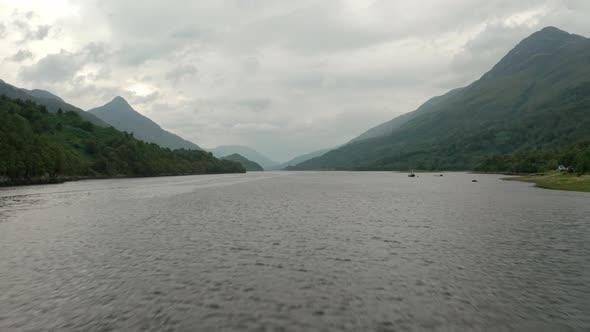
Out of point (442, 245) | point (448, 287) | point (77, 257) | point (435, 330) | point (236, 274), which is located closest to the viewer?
point (435, 330)

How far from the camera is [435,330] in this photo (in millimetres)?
17438

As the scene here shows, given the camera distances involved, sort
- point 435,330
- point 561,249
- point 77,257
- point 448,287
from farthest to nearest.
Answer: point 561,249 → point 77,257 → point 448,287 → point 435,330

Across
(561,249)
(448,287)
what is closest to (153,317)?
(448,287)

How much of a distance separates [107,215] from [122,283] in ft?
140

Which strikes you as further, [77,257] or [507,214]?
[507,214]

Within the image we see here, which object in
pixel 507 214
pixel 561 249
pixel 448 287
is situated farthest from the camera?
pixel 507 214

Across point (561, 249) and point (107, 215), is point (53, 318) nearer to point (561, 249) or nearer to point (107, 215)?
point (561, 249)

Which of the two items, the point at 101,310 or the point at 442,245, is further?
the point at 442,245

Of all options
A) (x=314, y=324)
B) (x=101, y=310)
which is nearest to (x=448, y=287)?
(x=314, y=324)

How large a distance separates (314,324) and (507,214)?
2207 inches

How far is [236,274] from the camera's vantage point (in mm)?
26875

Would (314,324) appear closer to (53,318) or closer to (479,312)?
(479,312)

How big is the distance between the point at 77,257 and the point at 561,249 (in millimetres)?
47243

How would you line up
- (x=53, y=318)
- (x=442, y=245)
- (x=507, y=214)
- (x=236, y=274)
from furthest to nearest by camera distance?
(x=507, y=214) < (x=442, y=245) < (x=236, y=274) < (x=53, y=318)
